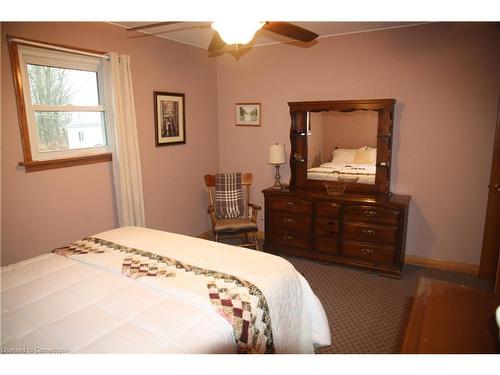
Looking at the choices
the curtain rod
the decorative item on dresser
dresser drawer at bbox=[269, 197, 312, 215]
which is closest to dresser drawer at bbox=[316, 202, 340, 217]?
the decorative item on dresser

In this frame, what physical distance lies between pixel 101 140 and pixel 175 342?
2.46 m

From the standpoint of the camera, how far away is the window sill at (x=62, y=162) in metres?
2.55

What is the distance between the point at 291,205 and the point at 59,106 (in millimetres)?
2421

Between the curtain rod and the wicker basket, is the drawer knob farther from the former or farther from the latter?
the curtain rod

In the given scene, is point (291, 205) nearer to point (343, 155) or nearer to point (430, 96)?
point (343, 155)

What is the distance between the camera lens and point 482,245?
3.23 m

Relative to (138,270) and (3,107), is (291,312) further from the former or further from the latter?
(3,107)

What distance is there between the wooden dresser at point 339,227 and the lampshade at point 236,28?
211cm

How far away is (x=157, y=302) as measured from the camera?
1.59 m

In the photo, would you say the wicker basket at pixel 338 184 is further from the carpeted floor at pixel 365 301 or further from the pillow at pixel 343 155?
the carpeted floor at pixel 365 301

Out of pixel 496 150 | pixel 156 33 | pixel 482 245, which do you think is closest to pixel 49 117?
pixel 156 33

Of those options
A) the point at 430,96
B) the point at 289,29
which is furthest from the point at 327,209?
the point at 289,29

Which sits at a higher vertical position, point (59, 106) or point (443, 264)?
point (59, 106)

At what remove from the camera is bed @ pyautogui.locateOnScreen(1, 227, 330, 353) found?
1.34 meters
